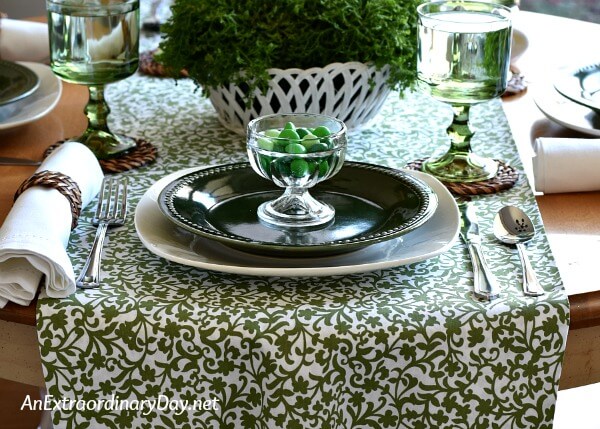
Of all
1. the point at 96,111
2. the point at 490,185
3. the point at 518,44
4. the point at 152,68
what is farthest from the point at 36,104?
the point at 518,44

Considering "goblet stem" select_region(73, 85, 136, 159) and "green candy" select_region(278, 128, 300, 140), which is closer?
"green candy" select_region(278, 128, 300, 140)

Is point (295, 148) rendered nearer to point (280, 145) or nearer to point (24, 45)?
point (280, 145)

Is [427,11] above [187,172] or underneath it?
above

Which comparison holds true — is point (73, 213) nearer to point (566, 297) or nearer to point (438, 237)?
point (438, 237)

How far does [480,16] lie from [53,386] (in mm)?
715

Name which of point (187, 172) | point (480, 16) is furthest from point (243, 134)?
point (480, 16)

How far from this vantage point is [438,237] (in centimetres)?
93

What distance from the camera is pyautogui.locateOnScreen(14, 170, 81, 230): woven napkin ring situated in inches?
39.8

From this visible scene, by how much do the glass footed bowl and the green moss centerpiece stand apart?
22cm

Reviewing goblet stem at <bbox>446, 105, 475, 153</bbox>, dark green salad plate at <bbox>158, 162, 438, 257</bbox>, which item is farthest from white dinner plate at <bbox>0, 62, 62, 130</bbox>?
goblet stem at <bbox>446, 105, 475, 153</bbox>

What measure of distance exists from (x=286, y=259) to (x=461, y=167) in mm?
383

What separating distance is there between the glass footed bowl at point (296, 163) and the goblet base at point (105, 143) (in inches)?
A: 12.6

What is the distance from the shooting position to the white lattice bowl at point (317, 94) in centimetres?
121

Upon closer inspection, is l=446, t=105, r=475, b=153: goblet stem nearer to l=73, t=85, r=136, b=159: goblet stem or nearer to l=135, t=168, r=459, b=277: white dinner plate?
l=135, t=168, r=459, b=277: white dinner plate
